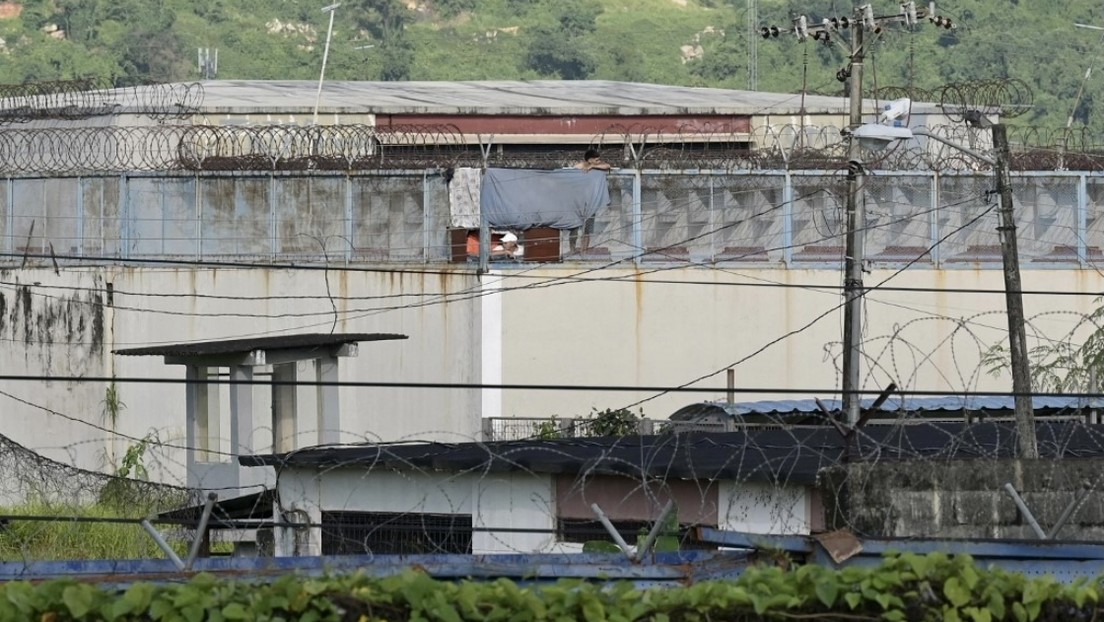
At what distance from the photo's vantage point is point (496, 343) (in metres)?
22.5

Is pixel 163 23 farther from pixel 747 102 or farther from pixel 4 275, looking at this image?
pixel 4 275

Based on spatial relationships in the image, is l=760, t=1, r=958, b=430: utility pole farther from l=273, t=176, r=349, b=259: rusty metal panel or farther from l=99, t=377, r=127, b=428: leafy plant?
l=99, t=377, r=127, b=428: leafy plant

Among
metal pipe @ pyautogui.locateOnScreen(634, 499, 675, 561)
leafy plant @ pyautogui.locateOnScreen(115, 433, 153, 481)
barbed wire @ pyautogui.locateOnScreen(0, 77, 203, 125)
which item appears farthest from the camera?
barbed wire @ pyautogui.locateOnScreen(0, 77, 203, 125)

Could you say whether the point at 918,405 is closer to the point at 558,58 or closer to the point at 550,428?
the point at 550,428

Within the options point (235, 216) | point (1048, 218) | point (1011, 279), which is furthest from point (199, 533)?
point (1048, 218)

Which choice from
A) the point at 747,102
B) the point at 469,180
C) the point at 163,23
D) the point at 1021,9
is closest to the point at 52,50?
the point at 163,23

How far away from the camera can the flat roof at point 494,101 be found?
96.7ft

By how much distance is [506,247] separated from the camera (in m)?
22.9

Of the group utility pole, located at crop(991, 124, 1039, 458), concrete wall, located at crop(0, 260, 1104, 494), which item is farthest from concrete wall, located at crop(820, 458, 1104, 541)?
concrete wall, located at crop(0, 260, 1104, 494)

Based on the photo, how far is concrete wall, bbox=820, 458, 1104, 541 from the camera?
10852 millimetres

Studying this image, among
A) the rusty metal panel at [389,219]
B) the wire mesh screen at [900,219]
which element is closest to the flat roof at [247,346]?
the rusty metal panel at [389,219]

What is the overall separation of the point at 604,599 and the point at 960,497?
396cm

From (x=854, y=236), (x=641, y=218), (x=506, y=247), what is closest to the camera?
(x=854, y=236)

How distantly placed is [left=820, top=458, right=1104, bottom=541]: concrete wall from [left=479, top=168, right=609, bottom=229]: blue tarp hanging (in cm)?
1174
